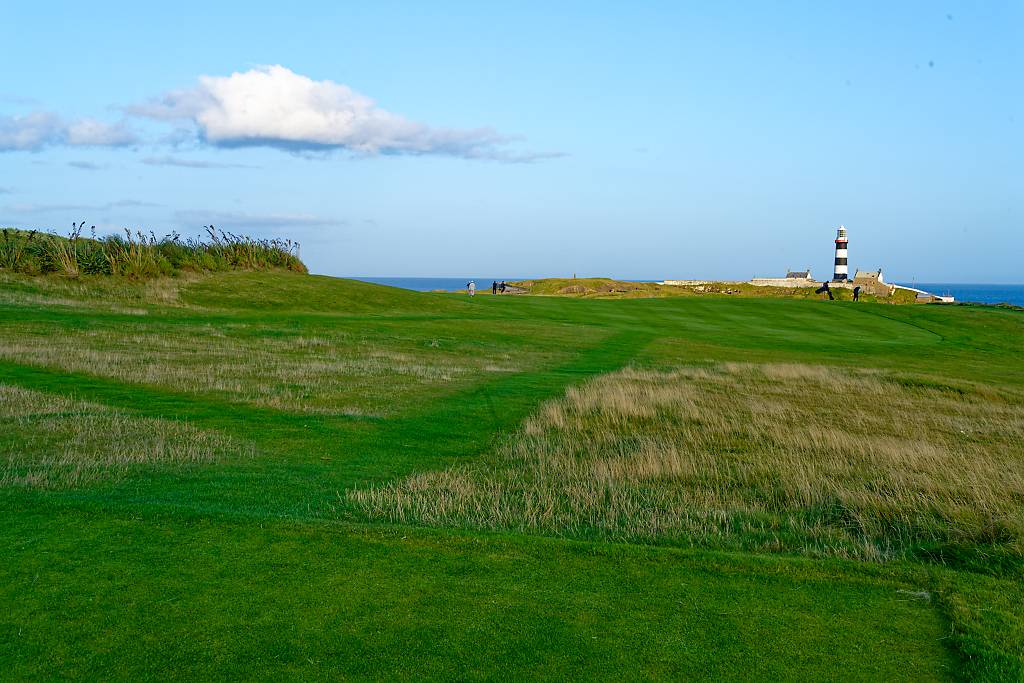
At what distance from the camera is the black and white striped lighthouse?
111 m

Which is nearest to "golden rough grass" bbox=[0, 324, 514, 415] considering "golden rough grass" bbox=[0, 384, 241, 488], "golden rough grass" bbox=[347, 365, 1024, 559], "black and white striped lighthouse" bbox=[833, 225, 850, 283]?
"golden rough grass" bbox=[0, 384, 241, 488]

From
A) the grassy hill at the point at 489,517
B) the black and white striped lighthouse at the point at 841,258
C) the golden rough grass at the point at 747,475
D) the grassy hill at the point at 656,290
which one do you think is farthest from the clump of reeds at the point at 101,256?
the black and white striped lighthouse at the point at 841,258

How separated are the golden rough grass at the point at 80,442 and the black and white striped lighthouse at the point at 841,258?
111022mm

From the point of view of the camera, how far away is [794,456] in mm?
13875

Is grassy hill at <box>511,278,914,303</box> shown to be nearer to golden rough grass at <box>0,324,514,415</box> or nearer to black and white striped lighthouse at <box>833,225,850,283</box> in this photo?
black and white striped lighthouse at <box>833,225,850,283</box>

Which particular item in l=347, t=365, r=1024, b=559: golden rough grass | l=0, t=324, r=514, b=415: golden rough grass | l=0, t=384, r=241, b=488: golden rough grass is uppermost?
l=0, t=324, r=514, b=415: golden rough grass

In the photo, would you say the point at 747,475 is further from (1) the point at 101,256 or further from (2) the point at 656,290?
(2) the point at 656,290

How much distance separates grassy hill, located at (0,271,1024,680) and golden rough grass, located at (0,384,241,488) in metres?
0.08

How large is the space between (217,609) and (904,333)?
4543cm

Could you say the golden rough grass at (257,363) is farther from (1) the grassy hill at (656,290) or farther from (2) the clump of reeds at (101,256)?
(1) the grassy hill at (656,290)

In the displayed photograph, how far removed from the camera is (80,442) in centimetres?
1215

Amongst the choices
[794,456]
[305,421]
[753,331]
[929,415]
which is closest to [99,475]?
[305,421]

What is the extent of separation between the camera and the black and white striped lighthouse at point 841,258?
111 meters

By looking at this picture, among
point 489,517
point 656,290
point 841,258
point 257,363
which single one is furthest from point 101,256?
point 841,258
